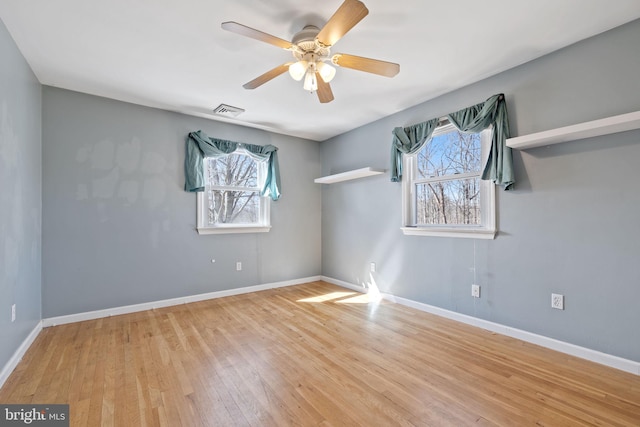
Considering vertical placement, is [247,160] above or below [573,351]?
above

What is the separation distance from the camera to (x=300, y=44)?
2049mm

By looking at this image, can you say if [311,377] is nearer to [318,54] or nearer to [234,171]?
[318,54]

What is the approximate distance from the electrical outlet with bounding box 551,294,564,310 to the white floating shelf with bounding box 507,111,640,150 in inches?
49.4

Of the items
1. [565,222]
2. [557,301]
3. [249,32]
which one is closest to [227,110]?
[249,32]

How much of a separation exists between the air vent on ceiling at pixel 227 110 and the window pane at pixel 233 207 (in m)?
1.05

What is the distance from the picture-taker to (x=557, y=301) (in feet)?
7.79

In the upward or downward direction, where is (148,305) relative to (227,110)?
downward

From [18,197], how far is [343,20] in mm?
2756

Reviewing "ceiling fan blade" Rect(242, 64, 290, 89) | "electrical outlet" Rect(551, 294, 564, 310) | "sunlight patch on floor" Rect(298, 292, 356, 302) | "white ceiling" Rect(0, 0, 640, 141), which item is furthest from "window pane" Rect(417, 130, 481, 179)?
"ceiling fan blade" Rect(242, 64, 290, 89)

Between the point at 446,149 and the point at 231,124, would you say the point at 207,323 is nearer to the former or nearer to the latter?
the point at 231,124

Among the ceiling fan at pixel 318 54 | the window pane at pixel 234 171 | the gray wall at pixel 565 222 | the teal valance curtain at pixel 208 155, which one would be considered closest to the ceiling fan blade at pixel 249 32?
the ceiling fan at pixel 318 54

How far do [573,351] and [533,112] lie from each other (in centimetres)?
198

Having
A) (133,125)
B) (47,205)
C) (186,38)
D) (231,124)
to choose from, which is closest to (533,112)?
(186,38)

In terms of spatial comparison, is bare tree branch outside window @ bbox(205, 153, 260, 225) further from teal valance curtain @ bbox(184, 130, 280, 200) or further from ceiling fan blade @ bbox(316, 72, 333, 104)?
ceiling fan blade @ bbox(316, 72, 333, 104)
